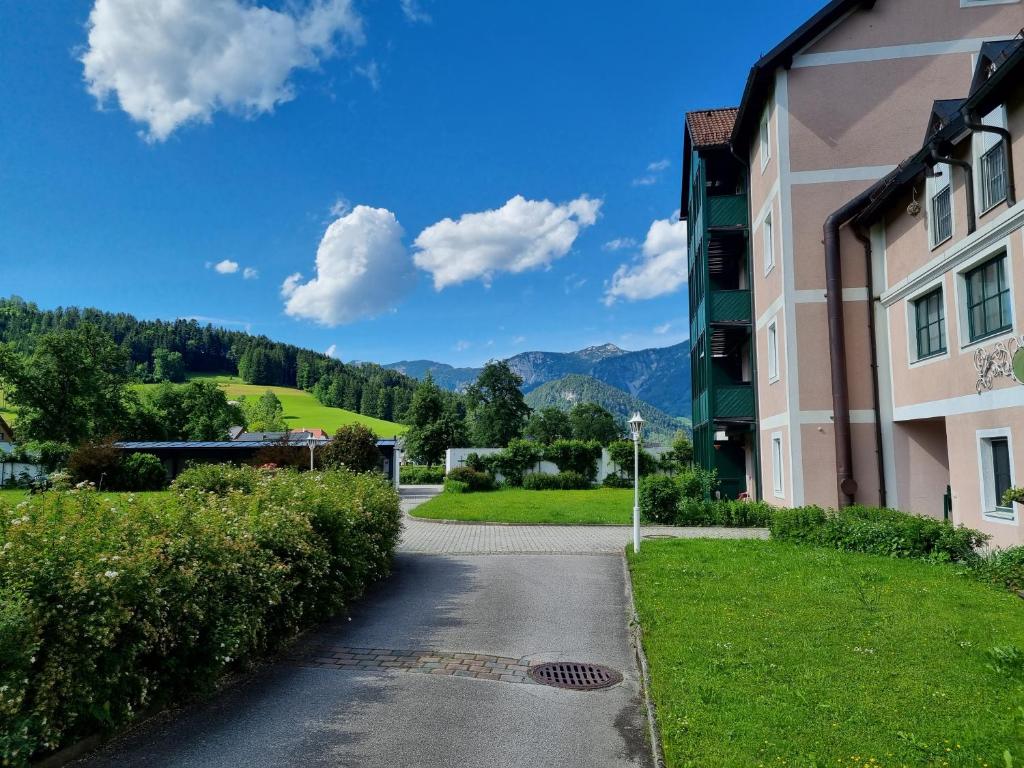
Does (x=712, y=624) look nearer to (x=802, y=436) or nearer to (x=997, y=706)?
(x=997, y=706)

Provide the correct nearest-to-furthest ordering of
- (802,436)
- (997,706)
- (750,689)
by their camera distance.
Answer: (997,706) → (750,689) → (802,436)

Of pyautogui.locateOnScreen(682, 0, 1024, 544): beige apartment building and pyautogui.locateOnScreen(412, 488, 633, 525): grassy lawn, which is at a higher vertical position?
pyautogui.locateOnScreen(682, 0, 1024, 544): beige apartment building

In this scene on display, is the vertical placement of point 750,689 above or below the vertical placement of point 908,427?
below

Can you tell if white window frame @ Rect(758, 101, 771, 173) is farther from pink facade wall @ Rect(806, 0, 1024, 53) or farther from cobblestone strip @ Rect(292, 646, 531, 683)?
cobblestone strip @ Rect(292, 646, 531, 683)

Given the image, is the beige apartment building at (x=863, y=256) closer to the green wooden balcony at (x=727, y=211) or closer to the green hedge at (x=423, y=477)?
the green wooden balcony at (x=727, y=211)

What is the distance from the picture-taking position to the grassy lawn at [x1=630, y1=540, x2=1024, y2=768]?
4.27 meters

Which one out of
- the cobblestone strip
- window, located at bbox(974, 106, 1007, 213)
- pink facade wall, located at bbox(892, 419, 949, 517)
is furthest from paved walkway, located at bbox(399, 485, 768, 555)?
window, located at bbox(974, 106, 1007, 213)

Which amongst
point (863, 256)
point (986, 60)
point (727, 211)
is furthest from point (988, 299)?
point (727, 211)

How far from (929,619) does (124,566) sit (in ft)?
25.8

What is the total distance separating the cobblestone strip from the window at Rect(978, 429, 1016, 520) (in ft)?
30.0

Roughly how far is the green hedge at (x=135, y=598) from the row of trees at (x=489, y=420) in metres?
35.5

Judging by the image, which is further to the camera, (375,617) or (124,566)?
(375,617)

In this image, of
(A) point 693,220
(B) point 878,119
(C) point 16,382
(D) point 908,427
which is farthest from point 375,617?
(C) point 16,382

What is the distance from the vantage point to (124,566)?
176 inches
